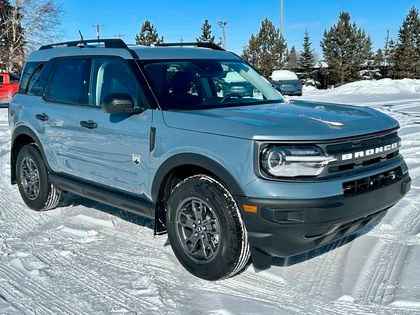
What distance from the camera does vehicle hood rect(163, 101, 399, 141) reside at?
129 inches

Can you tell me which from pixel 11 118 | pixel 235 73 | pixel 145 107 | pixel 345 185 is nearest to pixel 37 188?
pixel 11 118

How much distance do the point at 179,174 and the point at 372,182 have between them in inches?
59.2

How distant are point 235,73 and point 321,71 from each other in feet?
155

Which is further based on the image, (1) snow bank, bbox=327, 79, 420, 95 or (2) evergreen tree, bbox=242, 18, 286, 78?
(2) evergreen tree, bbox=242, 18, 286, 78

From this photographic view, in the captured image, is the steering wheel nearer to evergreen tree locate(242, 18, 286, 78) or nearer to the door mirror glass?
the door mirror glass

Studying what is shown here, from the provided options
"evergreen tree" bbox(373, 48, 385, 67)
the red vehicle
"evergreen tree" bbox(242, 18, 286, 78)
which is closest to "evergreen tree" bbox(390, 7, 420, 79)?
"evergreen tree" bbox(373, 48, 385, 67)

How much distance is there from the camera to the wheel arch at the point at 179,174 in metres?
3.42

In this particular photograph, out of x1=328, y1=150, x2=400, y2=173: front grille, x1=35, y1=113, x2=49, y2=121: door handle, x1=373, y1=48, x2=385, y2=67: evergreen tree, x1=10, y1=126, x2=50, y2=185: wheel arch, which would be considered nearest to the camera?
x1=328, y1=150, x2=400, y2=173: front grille

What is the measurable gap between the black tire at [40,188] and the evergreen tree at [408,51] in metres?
46.8

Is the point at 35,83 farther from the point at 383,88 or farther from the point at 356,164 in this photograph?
the point at 383,88

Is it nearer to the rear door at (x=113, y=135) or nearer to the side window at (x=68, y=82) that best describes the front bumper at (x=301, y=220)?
the rear door at (x=113, y=135)

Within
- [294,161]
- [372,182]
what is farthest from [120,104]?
[372,182]

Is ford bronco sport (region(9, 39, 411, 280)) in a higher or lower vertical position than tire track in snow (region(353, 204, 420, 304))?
higher

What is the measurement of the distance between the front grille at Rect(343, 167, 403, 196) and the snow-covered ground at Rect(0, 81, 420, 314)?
2.35ft
